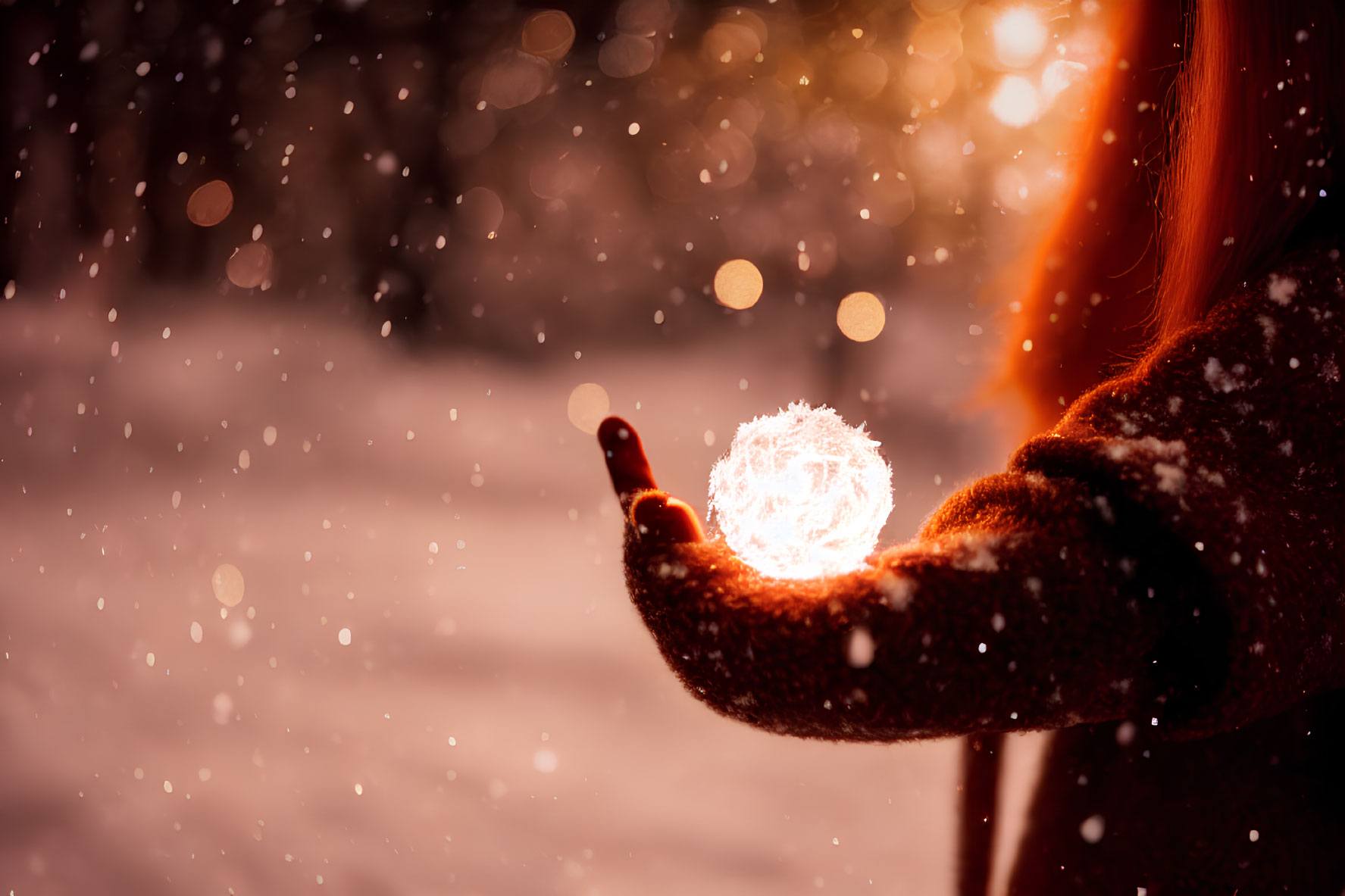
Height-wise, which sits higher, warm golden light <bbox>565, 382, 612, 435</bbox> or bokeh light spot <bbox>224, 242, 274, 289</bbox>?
bokeh light spot <bbox>224, 242, 274, 289</bbox>

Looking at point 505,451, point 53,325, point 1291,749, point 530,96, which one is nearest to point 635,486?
point 1291,749

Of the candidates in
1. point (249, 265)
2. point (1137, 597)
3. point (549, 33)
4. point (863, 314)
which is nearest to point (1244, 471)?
point (1137, 597)

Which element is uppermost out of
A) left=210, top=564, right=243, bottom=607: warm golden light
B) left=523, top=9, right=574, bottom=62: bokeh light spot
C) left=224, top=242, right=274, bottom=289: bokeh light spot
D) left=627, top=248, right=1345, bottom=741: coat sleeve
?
left=523, top=9, right=574, bottom=62: bokeh light spot

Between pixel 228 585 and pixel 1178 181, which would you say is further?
pixel 228 585

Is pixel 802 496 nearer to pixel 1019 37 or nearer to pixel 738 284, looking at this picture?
pixel 738 284

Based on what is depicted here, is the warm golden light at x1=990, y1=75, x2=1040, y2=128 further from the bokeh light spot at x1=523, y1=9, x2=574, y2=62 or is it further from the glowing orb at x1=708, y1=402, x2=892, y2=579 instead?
the glowing orb at x1=708, y1=402, x2=892, y2=579

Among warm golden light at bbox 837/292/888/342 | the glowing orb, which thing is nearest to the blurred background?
warm golden light at bbox 837/292/888/342

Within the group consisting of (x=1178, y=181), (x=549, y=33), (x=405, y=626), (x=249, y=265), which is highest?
Result: (x=549, y=33)
